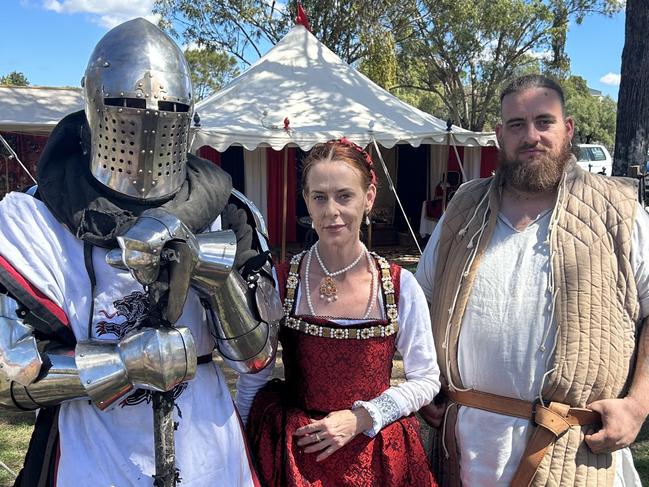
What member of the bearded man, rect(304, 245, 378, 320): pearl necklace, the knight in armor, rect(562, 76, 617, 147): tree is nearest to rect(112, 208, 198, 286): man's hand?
the knight in armor

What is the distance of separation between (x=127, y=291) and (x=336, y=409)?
2.09ft

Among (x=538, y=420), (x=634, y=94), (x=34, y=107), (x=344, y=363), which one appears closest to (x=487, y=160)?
(x=634, y=94)

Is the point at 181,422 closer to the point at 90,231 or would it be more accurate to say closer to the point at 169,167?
the point at 90,231

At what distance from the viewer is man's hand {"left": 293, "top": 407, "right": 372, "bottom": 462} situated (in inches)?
57.8

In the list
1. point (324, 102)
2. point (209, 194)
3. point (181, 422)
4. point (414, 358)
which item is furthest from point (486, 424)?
point (324, 102)

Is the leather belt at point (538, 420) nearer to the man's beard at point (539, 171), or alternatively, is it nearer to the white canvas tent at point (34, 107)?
the man's beard at point (539, 171)

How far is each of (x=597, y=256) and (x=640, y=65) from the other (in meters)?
3.74

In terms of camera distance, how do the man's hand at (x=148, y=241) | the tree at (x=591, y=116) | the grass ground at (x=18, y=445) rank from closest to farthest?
the man's hand at (x=148, y=241) → the grass ground at (x=18, y=445) → the tree at (x=591, y=116)

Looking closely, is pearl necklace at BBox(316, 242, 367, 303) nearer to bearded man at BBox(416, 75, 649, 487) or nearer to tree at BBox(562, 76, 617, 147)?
bearded man at BBox(416, 75, 649, 487)

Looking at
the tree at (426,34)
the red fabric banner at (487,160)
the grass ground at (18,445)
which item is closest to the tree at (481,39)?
the tree at (426,34)

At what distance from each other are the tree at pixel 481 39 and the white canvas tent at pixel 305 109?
947 centimetres

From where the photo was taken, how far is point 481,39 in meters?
20.4

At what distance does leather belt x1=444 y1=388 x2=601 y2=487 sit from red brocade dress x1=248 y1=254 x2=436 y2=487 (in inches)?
11.9

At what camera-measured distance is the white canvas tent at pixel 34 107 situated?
10.00 m
